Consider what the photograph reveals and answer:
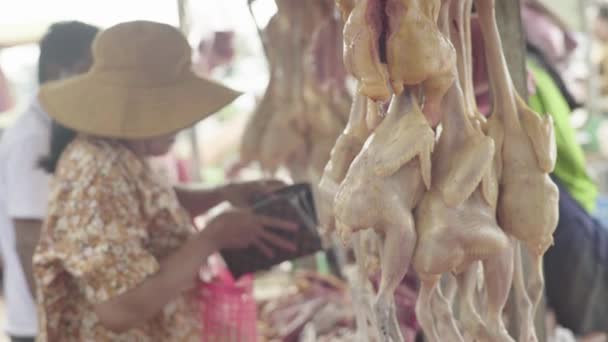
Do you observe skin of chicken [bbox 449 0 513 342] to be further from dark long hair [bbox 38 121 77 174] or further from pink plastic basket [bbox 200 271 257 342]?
dark long hair [bbox 38 121 77 174]

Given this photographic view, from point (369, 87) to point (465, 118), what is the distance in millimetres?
167

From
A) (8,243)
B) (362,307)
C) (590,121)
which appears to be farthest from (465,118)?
(590,121)

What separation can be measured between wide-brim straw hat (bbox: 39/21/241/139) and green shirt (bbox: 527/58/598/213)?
0.73 m

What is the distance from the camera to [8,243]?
2021mm

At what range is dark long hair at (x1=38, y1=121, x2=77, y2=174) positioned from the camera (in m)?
1.71

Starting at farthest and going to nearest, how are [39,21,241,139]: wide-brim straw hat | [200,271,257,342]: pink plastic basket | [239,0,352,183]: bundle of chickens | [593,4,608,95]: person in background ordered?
1. [593,4,608,95]: person in background
2. [239,0,352,183]: bundle of chickens
3. [200,271,257,342]: pink plastic basket
4. [39,21,241,139]: wide-brim straw hat

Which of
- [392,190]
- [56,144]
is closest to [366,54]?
[392,190]

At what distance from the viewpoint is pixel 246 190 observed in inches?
71.5

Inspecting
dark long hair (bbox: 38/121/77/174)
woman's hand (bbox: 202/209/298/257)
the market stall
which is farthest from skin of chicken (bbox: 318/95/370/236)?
dark long hair (bbox: 38/121/77/174)

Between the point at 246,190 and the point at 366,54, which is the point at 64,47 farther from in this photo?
the point at 366,54

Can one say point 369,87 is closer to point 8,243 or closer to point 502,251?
point 502,251

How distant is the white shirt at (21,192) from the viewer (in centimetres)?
184

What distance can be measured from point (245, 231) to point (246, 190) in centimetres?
27

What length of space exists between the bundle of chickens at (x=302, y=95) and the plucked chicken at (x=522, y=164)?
1.00 meters
